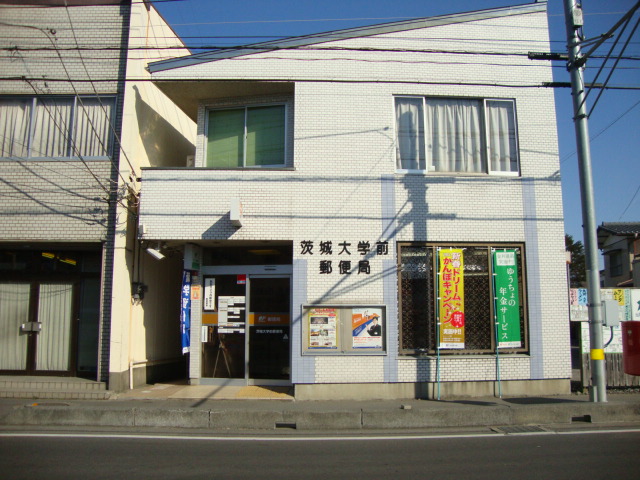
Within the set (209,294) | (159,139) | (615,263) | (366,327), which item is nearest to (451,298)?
(366,327)

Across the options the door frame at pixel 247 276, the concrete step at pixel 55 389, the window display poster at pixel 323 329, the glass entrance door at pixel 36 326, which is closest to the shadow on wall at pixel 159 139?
the door frame at pixel 247 276

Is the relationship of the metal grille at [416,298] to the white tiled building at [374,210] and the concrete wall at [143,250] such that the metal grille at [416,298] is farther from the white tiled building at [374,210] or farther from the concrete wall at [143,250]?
the concrete wall at [143,250]

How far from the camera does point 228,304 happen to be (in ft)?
40.2

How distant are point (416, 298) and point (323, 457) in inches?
207

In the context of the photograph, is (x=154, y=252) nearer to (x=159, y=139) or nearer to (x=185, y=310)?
(x=185, y=310)

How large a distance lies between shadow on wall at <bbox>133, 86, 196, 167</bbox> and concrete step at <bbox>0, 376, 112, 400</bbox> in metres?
5.43

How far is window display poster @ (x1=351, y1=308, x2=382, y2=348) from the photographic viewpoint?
36.4 ft

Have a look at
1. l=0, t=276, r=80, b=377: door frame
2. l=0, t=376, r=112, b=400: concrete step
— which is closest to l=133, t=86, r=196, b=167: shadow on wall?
l=0, t=276, r=80, b=377: door frame

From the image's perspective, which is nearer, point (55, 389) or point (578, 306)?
point (55, 389)

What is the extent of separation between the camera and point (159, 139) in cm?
1334

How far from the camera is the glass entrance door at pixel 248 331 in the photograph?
12.0 meters

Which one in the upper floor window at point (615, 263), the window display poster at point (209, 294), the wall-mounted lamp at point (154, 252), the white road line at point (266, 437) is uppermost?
the upper floor window at point (615, 263)

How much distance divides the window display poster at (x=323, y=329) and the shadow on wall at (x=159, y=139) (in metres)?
5.74

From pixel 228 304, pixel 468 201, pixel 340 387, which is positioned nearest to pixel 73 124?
pixel 228 304
